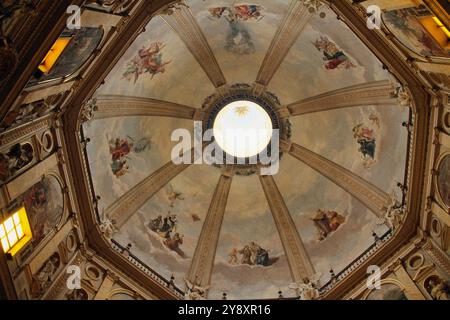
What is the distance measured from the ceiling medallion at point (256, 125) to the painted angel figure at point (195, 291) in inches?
189

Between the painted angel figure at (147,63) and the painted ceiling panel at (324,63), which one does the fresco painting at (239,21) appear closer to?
the painted ceiling panel at (324,63)

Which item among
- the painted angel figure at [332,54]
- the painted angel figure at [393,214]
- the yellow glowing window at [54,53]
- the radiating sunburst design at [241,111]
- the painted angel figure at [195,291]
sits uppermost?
the radiating sunburst design at [241,111]

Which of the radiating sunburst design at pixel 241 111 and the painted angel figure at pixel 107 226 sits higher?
the radiating sunburst design at pixel 241 111

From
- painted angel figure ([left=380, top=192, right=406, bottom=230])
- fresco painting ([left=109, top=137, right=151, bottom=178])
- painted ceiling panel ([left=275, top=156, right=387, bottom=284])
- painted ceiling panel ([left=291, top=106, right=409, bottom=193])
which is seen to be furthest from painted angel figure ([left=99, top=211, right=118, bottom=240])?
painted angel figure ([left=380, top=192, right=406, bottom=230])

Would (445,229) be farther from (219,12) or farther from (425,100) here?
(219,12)

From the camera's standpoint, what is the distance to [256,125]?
1986 centimetres

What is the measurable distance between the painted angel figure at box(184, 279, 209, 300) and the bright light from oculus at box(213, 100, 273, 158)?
217 inches

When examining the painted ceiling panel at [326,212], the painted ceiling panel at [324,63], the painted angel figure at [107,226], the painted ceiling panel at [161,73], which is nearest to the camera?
the painted angel figure at [107,226]

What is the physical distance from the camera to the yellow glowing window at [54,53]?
912 centimetres

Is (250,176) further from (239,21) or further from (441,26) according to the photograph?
(441,26)

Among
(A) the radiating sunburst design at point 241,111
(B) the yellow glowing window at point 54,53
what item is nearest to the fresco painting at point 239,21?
(A) the radiating sunburst design at point 241,111

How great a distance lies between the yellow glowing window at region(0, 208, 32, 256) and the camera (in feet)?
30.1

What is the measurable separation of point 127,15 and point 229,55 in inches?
281
